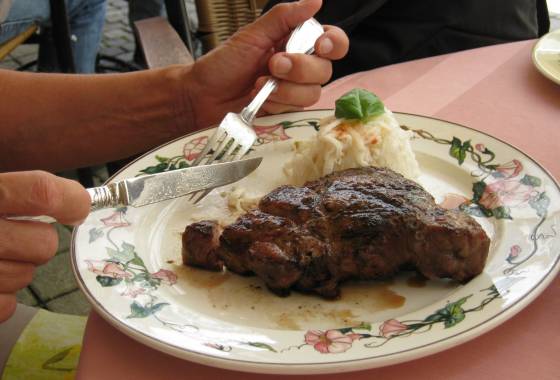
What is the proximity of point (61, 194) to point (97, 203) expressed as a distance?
0.55ft

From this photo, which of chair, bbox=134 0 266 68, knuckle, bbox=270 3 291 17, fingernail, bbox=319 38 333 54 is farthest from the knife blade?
chair, bbox=134 0 266 68

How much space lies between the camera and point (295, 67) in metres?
1.99

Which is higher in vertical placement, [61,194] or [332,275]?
[61,194]

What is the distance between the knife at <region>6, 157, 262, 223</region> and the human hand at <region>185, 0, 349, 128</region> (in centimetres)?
34

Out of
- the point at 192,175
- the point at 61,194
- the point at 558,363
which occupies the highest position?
the point at 61,194

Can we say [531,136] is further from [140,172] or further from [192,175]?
[140,172]

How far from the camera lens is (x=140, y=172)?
1.73 meters

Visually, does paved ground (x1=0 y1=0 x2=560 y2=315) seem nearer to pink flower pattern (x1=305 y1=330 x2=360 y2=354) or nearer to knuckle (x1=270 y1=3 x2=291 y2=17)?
knuckle (x1=270 y1=3 x2=291 y2=17)

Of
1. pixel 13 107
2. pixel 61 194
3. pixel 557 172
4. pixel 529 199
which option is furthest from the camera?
pixel 13 107

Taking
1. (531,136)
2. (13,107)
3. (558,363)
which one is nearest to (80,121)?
(13,107)

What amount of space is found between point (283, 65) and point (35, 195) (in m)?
1.02

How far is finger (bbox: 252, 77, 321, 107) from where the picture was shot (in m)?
2.02

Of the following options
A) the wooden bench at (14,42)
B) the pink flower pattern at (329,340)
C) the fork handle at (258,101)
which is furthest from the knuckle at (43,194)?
the wooden bench at (14,42)

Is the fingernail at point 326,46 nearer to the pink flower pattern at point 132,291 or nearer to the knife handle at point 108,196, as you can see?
the knife handle at point 108,196
